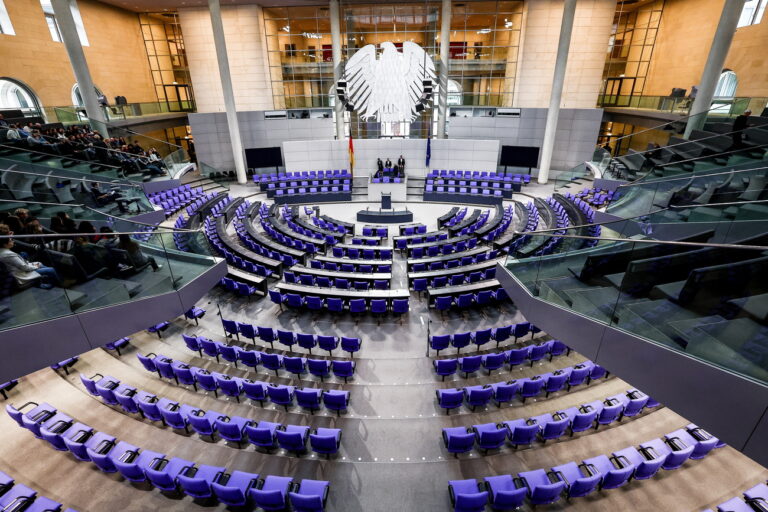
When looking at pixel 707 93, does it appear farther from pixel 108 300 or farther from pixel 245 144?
pixel 245 144

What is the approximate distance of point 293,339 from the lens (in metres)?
8.88

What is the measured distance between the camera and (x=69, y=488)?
608cm

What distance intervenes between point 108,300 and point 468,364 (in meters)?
6.97

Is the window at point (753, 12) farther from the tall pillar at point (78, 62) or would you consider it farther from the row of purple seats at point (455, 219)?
the tall pillar at point (78, 62)

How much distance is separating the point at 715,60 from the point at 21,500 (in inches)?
1004

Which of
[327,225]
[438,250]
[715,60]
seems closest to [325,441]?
[438,250]

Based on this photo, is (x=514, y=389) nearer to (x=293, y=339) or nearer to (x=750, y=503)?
(x=750, y=503)

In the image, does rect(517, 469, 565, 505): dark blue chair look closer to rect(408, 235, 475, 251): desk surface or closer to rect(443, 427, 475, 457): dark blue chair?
rect(443, 427, 475, 457): dark blue chair

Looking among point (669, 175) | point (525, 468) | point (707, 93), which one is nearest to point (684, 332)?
point (525, 468)

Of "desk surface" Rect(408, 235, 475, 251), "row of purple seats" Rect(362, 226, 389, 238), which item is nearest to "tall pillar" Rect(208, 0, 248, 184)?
"row of purple seats" Rect(362, 226, 389, 238)

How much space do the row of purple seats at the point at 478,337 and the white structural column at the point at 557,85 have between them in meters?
17.5

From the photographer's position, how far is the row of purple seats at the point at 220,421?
6242 mm

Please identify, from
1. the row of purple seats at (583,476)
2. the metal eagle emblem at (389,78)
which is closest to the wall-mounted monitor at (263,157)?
the metal eagle emblem at (389,78)

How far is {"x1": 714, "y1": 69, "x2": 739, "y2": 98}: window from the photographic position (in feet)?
63.2
